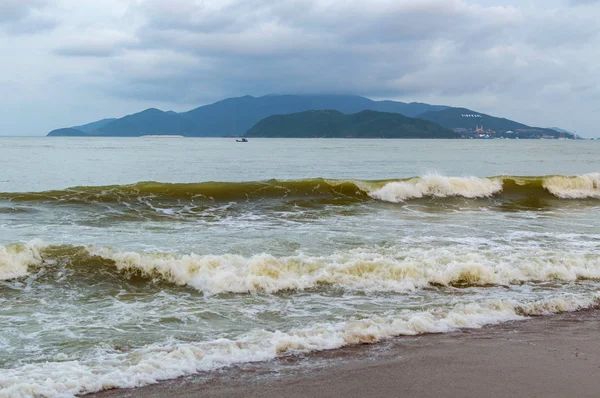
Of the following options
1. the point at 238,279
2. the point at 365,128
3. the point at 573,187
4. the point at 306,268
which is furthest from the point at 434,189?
the point at 365,128

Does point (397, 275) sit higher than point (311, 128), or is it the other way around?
point (311, 128)

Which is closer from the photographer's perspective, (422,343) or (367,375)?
(367,375)

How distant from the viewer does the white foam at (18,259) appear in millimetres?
9852

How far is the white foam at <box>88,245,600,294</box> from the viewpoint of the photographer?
936cm

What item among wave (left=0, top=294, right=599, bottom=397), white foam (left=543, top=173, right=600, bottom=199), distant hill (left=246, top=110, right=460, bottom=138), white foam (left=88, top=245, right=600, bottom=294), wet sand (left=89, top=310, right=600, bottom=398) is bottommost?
wet sand (left=89, top=310, right=600, bottom=398)

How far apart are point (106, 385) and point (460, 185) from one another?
20810 mm

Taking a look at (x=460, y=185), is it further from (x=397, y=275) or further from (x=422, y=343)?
(x=422, y=343)

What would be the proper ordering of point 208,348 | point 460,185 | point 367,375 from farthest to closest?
1. point 460,185
2. point 208,348
3. point 367,375

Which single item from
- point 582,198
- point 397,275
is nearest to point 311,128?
point 582,198

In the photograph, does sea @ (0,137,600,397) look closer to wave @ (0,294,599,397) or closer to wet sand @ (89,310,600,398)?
wave @ (0,294,599,397)

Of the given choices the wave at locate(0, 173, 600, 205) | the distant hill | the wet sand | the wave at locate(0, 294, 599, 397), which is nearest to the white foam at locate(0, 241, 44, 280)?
the wave at locate(0, 294, 599, 397)

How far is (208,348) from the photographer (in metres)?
6.22

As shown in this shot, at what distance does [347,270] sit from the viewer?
988cm

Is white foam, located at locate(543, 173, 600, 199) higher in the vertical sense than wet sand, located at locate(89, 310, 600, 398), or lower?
higher
